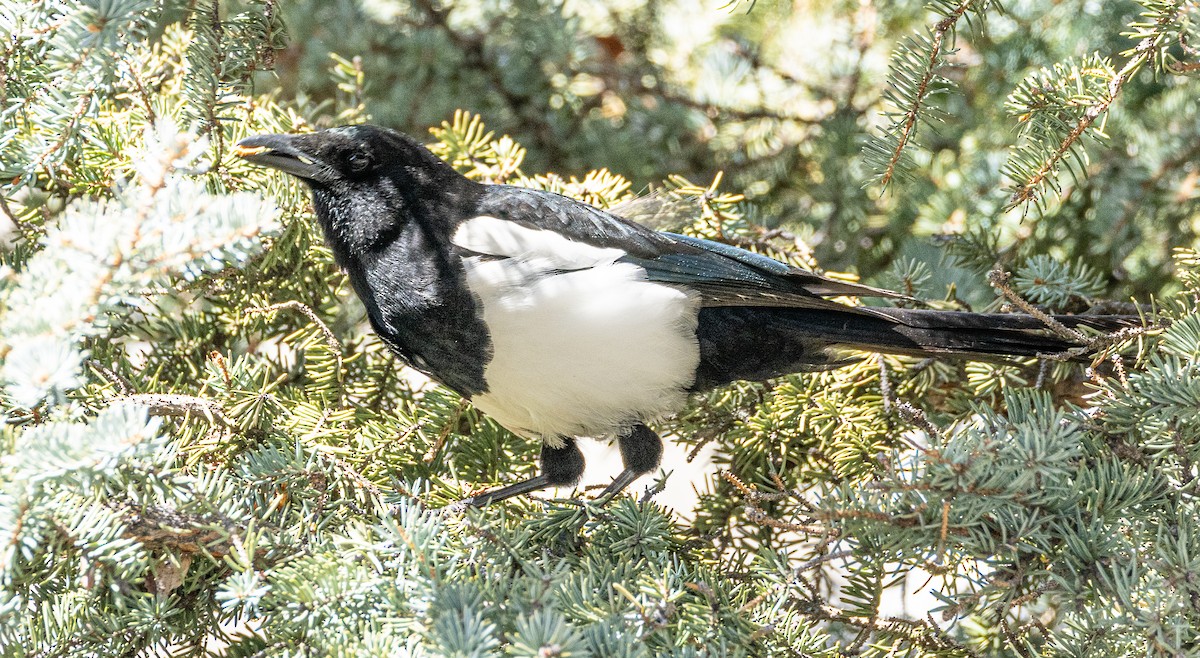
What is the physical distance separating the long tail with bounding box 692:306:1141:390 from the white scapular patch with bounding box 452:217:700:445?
61mm

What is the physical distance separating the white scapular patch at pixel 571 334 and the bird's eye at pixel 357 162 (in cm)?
23

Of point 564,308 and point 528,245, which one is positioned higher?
point 528,245

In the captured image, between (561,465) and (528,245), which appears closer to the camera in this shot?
(528,245)

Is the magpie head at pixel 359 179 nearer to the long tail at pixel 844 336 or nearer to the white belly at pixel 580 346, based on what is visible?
the white belly at pixel 580 346

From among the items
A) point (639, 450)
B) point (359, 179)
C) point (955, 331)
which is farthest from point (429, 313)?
point (955, 331)

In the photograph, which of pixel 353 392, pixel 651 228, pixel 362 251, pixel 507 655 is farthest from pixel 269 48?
pixel 507 655

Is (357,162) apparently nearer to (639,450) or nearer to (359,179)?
(359,179)

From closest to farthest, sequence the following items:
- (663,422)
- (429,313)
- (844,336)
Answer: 1. (429,313)
2. (844,336)
3. (663,422)

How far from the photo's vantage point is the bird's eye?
1911 millimetres

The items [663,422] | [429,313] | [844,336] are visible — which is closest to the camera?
[429,313]

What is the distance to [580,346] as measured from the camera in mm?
1783

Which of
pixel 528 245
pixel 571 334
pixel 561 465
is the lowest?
pixel 561 465

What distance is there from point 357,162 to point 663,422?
0.79m

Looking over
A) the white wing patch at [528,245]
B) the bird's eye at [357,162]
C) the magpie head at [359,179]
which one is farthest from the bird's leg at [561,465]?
the bird's eye at [357,162]
